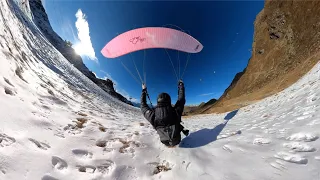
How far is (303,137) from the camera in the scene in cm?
490

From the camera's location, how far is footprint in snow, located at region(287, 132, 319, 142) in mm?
4719

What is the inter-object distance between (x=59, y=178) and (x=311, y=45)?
54.5 metres

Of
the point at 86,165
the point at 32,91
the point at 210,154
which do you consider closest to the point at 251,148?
the point at 210,154

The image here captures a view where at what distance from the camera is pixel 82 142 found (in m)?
5.79

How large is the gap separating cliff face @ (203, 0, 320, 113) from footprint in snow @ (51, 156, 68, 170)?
37952mm

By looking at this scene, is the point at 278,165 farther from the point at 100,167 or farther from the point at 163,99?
the point at 100,167

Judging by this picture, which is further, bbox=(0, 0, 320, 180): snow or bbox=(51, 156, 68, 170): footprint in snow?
bbox=(51, 156, 68, 170): footprint in snow

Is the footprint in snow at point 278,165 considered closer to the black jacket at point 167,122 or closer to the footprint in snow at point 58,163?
the black jacket at point 167,122

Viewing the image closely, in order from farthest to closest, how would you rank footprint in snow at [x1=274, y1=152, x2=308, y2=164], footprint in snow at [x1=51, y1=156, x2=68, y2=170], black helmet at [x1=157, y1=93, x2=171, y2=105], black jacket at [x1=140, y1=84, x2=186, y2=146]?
black helmet at [x1=157, y1=93, x2=171, y2=105] → black jacket at [x1=140, y1=84, x2=186, y2=146] → footprint in snow at [x1=51, y1=156, x2=68, y2=170] → footprint in snow at [x1=274, y1=152, x2=308, y2=164]

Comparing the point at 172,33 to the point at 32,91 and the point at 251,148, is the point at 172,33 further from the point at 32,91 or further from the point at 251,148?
the point at 251,148

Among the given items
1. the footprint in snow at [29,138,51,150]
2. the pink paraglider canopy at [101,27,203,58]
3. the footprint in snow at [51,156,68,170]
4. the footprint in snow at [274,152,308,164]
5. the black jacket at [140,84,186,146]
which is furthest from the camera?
the pink paraglider canopy at [101,27,203,58]

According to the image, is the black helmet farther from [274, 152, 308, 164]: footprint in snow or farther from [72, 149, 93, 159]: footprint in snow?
[274, 152, 308, 164]: footprint in snow

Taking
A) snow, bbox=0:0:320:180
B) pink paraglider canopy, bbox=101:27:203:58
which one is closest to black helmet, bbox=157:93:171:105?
snow, bbox=0:0:320:180

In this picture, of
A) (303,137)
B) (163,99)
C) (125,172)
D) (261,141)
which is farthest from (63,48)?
(303,137)
